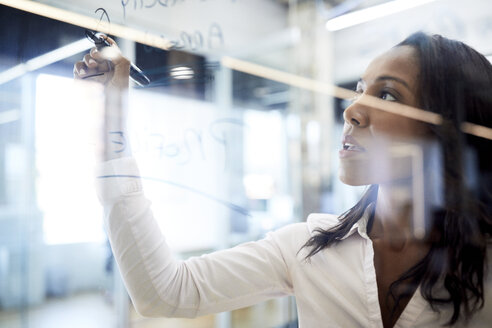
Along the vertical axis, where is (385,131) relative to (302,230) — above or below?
above

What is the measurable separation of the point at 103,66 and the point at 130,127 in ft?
0.36

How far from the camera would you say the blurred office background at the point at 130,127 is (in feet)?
1.87

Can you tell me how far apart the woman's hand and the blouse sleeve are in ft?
0.42

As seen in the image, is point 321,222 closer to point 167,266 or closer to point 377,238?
point 377,238

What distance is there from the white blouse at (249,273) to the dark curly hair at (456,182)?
1.2 inches

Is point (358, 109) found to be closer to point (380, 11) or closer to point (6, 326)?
point (380, 11)

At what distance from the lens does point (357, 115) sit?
0.67m

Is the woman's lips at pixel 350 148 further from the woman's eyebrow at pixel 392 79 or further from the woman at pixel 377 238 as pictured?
the woman's eyebrow at pixel 392 79

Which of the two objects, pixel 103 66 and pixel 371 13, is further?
pixel 371 13

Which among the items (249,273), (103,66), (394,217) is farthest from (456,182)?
(103,66)

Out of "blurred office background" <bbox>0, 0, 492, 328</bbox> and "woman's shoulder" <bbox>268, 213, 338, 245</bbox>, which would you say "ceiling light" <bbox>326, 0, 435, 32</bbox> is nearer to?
"blurred office background" <bbox>0, 0, 492, 328</bbox>

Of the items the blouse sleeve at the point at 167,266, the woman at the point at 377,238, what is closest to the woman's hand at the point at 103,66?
the woman at the point at 377,238

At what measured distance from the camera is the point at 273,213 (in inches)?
63.2

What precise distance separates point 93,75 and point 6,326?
0.45 metres
